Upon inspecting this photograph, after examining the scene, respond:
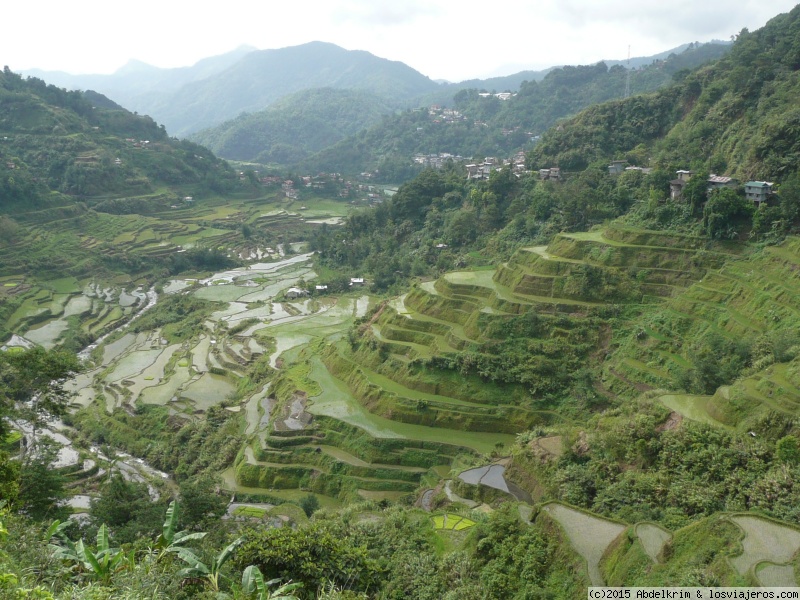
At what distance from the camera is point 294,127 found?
390 ft

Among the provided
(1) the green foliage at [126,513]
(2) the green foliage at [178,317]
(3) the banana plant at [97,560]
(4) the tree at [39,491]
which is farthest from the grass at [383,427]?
(2) the green foliage at [178,317]

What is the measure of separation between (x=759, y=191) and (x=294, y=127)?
106 m

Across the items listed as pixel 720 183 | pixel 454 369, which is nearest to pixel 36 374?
pixel 454 369

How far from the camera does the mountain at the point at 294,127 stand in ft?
360

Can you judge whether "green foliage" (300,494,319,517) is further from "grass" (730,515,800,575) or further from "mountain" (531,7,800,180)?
"mountain" (531,7,800,180)

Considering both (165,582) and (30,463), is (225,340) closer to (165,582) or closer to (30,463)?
(30,463)

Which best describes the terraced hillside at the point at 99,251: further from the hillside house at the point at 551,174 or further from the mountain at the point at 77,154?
the hillside house at the point at 551,174

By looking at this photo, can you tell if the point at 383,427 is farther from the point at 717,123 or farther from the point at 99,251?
the point at 99,251

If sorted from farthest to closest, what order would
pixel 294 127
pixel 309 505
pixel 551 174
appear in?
pixel 294 127 → pixel 551 174 → pixel 309 505

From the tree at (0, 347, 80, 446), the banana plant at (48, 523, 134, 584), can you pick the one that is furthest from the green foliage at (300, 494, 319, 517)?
the banana plant at (48, 523, 134, 584)

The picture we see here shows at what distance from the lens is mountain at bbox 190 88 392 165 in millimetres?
109812

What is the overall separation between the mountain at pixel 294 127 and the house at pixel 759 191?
89731 mm

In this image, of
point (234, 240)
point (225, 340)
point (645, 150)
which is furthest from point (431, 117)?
point (225, 340)

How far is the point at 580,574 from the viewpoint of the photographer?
1059 cm
